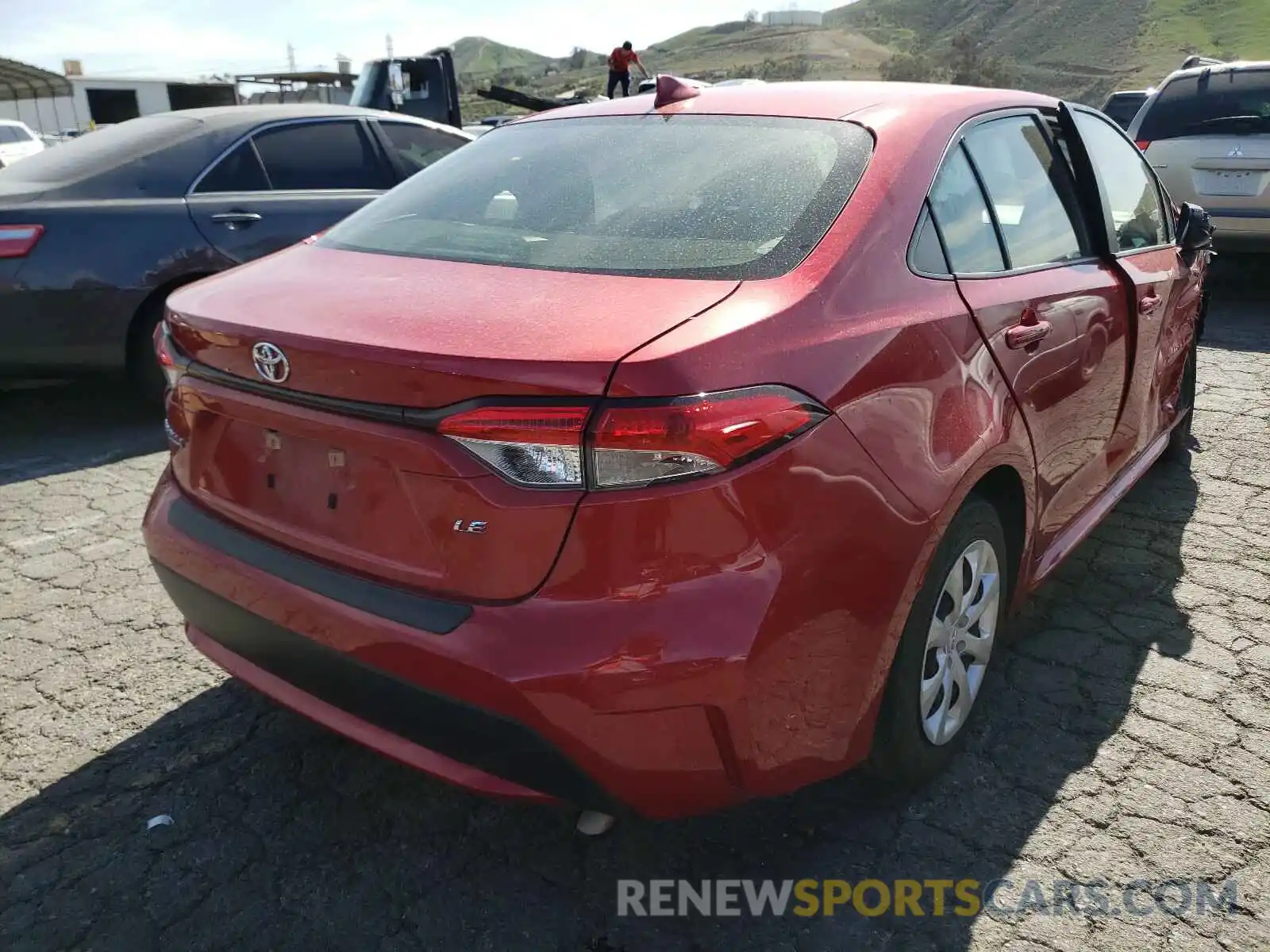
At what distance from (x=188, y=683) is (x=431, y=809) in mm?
956

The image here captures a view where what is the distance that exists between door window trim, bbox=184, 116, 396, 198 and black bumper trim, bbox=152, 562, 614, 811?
3.68 meters

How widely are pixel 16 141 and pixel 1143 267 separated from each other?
22407 millimetres

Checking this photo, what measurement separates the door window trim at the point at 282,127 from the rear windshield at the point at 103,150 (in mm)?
232

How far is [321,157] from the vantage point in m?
5.70

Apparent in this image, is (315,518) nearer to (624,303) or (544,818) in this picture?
(624,303)

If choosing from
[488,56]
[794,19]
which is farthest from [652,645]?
[488,56]

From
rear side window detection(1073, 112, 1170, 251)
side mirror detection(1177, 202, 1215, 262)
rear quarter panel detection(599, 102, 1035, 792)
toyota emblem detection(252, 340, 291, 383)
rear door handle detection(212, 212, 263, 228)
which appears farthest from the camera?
rear door handle detection(212, 212, 263, 228)

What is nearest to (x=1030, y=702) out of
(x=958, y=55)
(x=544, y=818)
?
(x=544, y=818)

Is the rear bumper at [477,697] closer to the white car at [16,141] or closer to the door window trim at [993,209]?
the door window trim at [993,209]

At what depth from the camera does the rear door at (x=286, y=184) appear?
5.16m

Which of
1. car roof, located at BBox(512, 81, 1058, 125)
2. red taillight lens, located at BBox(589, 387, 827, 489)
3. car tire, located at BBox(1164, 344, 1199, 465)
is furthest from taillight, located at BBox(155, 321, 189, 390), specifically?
car tire, located at BBox(1164, 344, 1199, 465)

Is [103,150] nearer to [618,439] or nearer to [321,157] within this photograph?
[321,157]

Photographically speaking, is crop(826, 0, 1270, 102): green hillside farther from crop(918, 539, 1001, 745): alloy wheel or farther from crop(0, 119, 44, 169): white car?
crop(918, 539, 1001, 745): alloy wheel

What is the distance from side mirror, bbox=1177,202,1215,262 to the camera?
3.85 m
